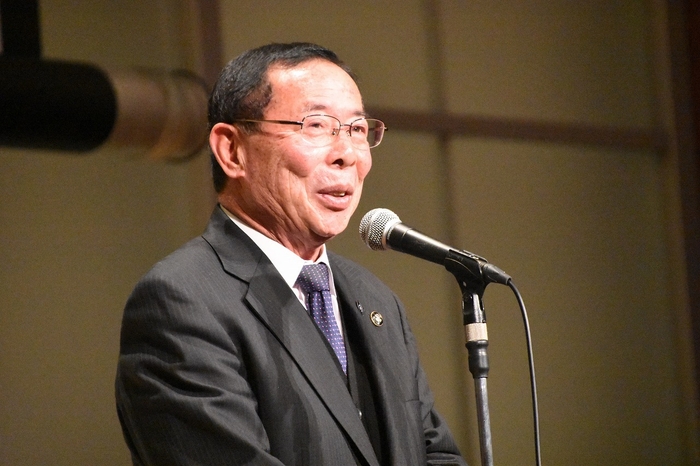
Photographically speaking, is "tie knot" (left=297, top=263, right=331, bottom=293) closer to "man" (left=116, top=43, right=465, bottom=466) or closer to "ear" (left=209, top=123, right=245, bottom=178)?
"man" (left=116, top=43, right=465, bottom=466)

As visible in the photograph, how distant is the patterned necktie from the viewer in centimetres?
191

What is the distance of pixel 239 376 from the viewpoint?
1.65 metres

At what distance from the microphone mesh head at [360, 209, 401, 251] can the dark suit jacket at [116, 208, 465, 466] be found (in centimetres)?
23

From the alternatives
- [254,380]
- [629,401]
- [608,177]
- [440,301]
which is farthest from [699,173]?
[254,380]

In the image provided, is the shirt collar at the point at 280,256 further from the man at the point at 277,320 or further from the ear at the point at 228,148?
the ear at the point at 228,148

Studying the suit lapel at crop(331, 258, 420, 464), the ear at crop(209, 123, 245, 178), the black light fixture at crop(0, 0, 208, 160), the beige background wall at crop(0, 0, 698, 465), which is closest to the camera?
the suit lapel at crop(331, 258, 420, 464)

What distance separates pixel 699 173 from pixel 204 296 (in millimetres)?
4629

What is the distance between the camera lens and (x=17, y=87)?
2.68 meters

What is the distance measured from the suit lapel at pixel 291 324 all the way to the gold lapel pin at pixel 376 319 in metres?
0.24

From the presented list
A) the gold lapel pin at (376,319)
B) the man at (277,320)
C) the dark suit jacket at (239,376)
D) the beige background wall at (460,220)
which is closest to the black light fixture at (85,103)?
the beige background wall at (460,220)

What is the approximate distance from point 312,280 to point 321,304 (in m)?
0.06

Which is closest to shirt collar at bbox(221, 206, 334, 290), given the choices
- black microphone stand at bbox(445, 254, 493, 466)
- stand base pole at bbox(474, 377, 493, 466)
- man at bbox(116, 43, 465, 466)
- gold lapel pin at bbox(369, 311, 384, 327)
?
man at bbox(116, 43, 465, 466)

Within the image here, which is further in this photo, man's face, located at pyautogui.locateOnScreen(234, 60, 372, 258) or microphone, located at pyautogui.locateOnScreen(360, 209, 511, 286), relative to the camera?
man's face, located at pyautogui.locateOnScreen(234, 60, 372, 258)

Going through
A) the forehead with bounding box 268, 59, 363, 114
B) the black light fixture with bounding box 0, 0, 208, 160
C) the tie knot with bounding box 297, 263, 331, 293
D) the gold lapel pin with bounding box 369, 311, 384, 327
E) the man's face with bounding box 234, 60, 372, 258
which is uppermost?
the black light fixture with bounding box 0, 0, 208, 160
